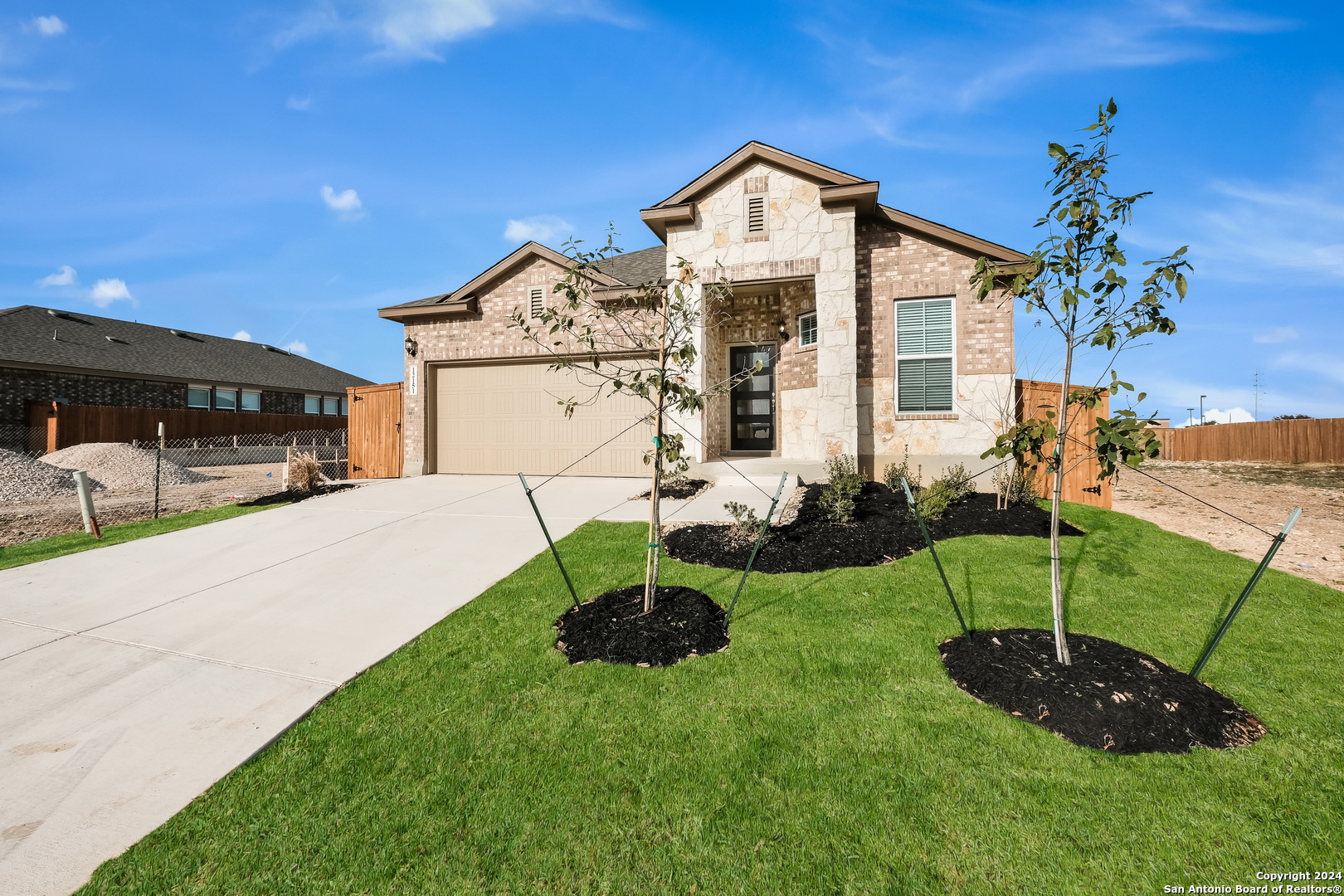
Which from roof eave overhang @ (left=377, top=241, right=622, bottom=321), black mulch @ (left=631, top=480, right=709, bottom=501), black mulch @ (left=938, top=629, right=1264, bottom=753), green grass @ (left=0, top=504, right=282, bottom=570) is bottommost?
black mulch @ (left=938, top=629, right=1264, bottom=753)

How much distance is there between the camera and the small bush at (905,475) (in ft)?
31.0

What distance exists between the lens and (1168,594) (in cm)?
527

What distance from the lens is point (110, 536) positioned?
7855 millimetres

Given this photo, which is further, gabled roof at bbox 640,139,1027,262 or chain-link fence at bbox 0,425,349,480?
chain-link fence at bbox 0,425,349,480

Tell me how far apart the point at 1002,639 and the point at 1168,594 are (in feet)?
8.61

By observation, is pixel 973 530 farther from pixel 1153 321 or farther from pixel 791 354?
pixel 791 354

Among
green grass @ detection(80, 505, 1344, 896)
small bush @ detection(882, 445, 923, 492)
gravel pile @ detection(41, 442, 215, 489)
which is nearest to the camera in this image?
green grass @ detection(80, 505, 1344, 896)

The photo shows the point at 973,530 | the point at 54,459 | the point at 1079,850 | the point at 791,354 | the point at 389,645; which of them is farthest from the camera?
the point at 54,459

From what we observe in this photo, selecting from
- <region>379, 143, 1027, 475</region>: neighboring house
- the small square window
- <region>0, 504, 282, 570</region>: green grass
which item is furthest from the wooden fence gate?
the small square window

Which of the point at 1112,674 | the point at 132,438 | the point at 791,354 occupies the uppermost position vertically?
the point at 791,354

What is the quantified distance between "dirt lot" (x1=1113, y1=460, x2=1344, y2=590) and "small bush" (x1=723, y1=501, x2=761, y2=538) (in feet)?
20.0

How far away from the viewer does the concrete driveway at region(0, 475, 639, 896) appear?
2.68m

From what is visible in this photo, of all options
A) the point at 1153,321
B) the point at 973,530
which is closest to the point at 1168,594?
the point at 973,530

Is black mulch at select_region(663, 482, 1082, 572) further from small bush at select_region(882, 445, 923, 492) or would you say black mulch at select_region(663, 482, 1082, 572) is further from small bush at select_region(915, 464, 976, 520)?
small bush at select_region(882, 445, 923, 492)
